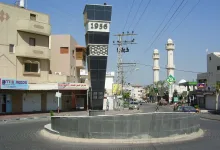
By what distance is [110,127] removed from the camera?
16.4m

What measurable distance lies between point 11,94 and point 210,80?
4369 centimetres

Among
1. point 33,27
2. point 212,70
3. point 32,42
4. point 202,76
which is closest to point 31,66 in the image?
point 32,42

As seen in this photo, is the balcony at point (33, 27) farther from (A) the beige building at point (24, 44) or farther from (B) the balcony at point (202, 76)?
(B) the balcony at point (202, 76)

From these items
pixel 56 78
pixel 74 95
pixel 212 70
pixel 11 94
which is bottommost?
pixel 74 95

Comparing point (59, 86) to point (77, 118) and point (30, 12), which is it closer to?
point (30, 12)

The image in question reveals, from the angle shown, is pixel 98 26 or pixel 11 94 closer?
pixel 98 26

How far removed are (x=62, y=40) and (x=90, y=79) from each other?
33413 mm

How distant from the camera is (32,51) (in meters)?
42.4

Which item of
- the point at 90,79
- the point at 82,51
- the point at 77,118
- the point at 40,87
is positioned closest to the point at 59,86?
the point at 40,87

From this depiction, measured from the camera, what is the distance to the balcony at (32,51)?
41.2m

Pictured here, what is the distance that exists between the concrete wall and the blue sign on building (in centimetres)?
2203

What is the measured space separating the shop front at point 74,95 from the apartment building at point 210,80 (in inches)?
953

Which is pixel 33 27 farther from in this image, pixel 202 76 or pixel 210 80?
pixel 202 76

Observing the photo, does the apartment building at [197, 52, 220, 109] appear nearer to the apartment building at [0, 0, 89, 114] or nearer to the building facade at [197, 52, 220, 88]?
the building facade at [197, 52, 220, 88]
